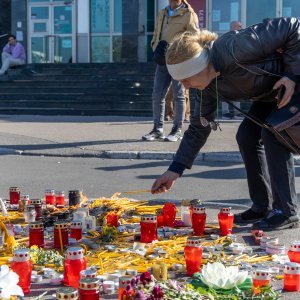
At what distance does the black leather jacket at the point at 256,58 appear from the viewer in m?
4.93

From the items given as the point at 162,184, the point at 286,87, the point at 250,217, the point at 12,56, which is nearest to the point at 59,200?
the point at 162,184

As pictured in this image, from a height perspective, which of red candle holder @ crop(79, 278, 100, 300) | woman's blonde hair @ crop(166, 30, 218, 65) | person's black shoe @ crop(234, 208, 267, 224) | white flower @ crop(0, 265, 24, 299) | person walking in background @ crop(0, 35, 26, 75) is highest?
person walking in background @ crop(0, 35, 26, 75)

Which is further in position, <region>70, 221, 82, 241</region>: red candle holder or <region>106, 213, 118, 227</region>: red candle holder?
→ <region>106, 213, 118, 227</region>: red candle holder

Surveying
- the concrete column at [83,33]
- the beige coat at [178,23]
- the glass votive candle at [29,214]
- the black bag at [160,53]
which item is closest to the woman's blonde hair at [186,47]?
the glass votive candle at [29,214]

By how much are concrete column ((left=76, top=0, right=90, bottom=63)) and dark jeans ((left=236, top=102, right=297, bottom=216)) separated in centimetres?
2291

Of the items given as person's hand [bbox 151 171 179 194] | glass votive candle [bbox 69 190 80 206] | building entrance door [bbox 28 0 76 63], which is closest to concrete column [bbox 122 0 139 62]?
building entrance door [bbox 28 0 76 63]

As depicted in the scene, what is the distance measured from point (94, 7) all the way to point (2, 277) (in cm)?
2598

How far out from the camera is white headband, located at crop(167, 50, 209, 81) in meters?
4.82

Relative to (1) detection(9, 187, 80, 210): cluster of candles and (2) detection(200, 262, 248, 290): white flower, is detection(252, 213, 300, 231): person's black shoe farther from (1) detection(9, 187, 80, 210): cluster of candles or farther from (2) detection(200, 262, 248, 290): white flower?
Result: (2) detection(200, 262, 248, 290): white flower

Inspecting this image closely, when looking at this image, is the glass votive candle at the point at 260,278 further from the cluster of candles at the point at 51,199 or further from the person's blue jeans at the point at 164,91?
the person's blue jeans at the point at 164,91

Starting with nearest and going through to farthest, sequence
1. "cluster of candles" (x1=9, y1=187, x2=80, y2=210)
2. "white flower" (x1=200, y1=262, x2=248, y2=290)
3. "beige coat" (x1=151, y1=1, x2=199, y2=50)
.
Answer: "white flower" (x1=200, y1=262, x2=248, y2=290)
"cluster of candles" (x1=9, y1=187, x2=80, y2=210)
"beige coat" (x1=151, y1=1, x2=199, y2=50)

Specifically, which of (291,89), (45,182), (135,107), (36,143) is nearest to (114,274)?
(291,89)

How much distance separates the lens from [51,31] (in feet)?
96.0

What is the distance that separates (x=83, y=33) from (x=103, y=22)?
89cm
